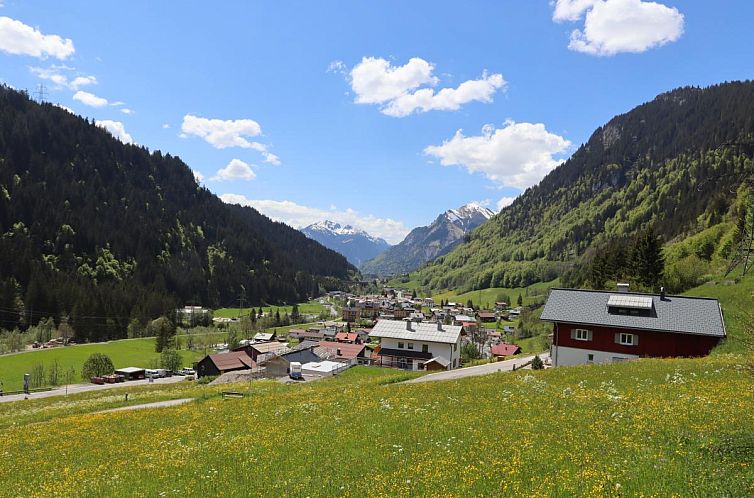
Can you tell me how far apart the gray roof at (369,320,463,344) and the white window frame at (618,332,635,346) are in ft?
105

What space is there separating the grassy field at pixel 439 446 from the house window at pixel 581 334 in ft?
78.2

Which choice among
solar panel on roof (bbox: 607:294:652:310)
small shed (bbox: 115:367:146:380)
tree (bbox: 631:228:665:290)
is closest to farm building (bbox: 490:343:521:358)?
tree (bbox: 631:228:665:290)

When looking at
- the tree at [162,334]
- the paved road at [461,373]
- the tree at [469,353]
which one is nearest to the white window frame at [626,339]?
the paved road at [461,373]

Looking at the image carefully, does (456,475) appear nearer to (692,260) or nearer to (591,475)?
(591,475)

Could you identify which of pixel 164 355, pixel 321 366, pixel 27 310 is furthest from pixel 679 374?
pixel 27 310

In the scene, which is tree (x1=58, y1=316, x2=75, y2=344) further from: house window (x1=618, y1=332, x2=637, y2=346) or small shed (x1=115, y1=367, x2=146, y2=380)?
house window (x1=618, y1=332, x2=637, y2=346)

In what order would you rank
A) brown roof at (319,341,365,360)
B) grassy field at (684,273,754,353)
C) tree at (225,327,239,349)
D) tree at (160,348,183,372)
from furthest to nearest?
tree at (225,327,239,349)
tree at (160,348,183,372)
brown roof at (319,341,365,360)
grassy field at (684,273,754,353)

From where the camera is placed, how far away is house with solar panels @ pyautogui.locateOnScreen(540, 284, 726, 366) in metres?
47.8

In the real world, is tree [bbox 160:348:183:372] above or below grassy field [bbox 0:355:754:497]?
below

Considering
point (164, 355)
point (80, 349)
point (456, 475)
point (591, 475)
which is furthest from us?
point (80, 349)

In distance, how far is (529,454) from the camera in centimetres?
1370

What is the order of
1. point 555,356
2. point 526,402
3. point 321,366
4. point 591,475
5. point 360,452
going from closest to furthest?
point 591,475 < point 360,452 < point 526,402 < point 555,356 < point 321,366

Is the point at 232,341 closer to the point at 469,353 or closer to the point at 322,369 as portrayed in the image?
the point at 469,353

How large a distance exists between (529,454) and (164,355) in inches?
4993
